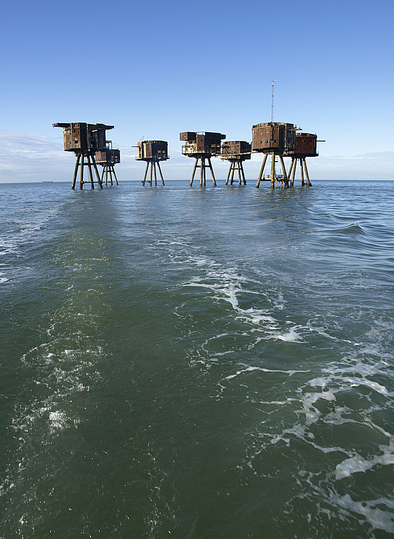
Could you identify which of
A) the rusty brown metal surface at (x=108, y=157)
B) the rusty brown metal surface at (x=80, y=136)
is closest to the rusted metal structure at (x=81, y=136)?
the rusty brown metal surface at (x=80, y=136)

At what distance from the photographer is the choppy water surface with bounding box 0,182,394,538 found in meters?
3.22

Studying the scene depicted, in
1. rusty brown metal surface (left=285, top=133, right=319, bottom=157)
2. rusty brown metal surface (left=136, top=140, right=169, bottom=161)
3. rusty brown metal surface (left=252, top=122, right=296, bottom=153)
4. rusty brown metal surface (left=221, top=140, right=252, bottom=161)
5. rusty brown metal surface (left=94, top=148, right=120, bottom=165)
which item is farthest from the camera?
rusty brown metal surface (left=94, top=148, right=120, bottom=165)

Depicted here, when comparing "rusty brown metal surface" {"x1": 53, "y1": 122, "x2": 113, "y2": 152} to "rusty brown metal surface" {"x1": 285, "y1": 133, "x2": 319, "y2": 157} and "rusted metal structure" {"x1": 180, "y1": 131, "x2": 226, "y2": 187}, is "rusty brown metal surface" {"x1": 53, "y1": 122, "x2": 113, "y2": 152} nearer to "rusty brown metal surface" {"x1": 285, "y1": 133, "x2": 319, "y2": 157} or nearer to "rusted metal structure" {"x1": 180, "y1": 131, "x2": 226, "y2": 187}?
"rusted metal structure" {"x1": 180, "y1": 131, "x2": 226, "y2": 187}

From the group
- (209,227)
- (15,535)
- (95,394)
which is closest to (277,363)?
(95,394)

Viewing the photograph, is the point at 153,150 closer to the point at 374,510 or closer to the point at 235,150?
the point at 235,150

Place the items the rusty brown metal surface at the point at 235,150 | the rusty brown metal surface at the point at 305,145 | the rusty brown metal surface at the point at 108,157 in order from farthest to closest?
the rusty brown metal surface at the point at 108,157 → the rusty brown metal surface at the point at 235,150 → the rusty brown metal surface at the point at 305,145

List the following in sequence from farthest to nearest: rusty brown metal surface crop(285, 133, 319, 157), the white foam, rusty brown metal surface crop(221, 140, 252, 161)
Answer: rusty brown metal surface crop(221, 140, 252, 161)
rusty brown metal surface crop(285, 133, 319, 157)
the white foam

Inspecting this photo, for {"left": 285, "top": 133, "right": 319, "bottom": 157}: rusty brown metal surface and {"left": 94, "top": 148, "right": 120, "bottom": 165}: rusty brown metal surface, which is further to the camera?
{"left": 94, "top": 148, "right": 120, "bottom": 165}: rusty brown metal surface

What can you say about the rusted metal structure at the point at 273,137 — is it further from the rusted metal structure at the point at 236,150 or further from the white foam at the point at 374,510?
the white foam at the point at 374,510

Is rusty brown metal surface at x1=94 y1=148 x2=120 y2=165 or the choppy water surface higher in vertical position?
rusty brown metal surface at x1=94 y1=148 x2=120 y2=165

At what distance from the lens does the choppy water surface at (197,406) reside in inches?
127

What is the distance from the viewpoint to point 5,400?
471 centimetres

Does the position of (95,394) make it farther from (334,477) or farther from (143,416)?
(334,477)

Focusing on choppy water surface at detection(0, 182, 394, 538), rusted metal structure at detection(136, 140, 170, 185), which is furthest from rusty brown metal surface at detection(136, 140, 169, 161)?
choppy water surface at detection(0, 182, 394, 538)
